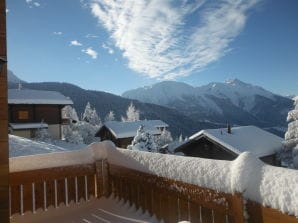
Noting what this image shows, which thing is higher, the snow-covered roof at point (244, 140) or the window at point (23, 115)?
the window at point (23, 115)

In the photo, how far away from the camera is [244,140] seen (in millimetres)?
23781

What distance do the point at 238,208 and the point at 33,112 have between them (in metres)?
34.3

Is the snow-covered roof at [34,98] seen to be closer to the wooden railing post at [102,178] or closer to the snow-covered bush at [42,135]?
the snow-covered bush at [42,135]

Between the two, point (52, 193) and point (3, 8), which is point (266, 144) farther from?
point (3, 8)

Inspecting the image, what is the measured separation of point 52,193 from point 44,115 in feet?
105

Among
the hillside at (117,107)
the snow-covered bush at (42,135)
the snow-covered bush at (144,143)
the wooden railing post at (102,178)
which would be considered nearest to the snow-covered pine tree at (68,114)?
the snow-covered bush at (42,135)

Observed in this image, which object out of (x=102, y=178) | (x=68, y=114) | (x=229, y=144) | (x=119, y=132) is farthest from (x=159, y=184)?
(x=68, y=114)

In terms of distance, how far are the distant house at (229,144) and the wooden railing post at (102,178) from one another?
16824 mm

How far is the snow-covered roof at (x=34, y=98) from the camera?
33.0 metres

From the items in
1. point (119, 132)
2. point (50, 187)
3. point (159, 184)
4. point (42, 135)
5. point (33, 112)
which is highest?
point (33, 112)

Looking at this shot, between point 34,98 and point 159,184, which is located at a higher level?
point 34,98

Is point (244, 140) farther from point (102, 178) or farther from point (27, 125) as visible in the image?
point (27, 125)

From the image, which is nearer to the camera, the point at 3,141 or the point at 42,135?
the point at 3,141

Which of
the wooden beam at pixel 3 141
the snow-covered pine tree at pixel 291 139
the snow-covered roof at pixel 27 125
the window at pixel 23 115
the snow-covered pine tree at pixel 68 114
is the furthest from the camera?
the snow-covered pine tree at pixel 68 114
